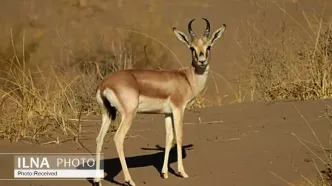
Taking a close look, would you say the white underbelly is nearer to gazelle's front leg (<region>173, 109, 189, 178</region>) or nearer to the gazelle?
the gazelle

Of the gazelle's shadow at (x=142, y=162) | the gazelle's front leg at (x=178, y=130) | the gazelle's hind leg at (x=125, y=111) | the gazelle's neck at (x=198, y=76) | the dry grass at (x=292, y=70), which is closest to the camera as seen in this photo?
the gazelle's hind leg at (x=125, y=111)

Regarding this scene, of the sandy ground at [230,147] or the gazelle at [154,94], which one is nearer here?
the gazelle at [154,94]

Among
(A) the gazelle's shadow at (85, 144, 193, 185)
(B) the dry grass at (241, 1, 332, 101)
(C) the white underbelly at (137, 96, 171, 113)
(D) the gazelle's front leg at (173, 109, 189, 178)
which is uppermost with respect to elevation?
(B) the dry grass at (241, 1, 332, 101)

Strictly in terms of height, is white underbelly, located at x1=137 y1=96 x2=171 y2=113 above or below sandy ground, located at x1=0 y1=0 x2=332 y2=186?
above

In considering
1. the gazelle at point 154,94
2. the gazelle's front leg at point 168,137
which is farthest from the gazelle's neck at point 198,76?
the gazelle's front leg at point 168,137

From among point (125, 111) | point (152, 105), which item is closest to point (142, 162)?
point (152, 105)

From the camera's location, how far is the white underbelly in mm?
8289

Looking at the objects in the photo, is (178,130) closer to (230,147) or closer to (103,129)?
(103,129)

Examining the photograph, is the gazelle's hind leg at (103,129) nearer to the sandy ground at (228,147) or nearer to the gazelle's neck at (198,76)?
the sandy ground at (228,147)

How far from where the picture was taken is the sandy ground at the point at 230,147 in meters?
8.30

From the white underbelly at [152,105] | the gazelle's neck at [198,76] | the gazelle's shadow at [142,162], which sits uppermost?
the gazelle's neck at [198,76]

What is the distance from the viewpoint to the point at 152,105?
8352 mm

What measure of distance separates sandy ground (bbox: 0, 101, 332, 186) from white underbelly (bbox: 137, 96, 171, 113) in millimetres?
786

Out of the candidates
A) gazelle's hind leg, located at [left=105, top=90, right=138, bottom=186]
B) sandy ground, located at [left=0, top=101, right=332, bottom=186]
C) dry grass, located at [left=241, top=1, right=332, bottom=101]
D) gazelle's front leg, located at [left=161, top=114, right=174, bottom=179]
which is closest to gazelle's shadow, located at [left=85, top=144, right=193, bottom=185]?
sandy ground, located at [left=0, top=101, right=332, bottom=186]
